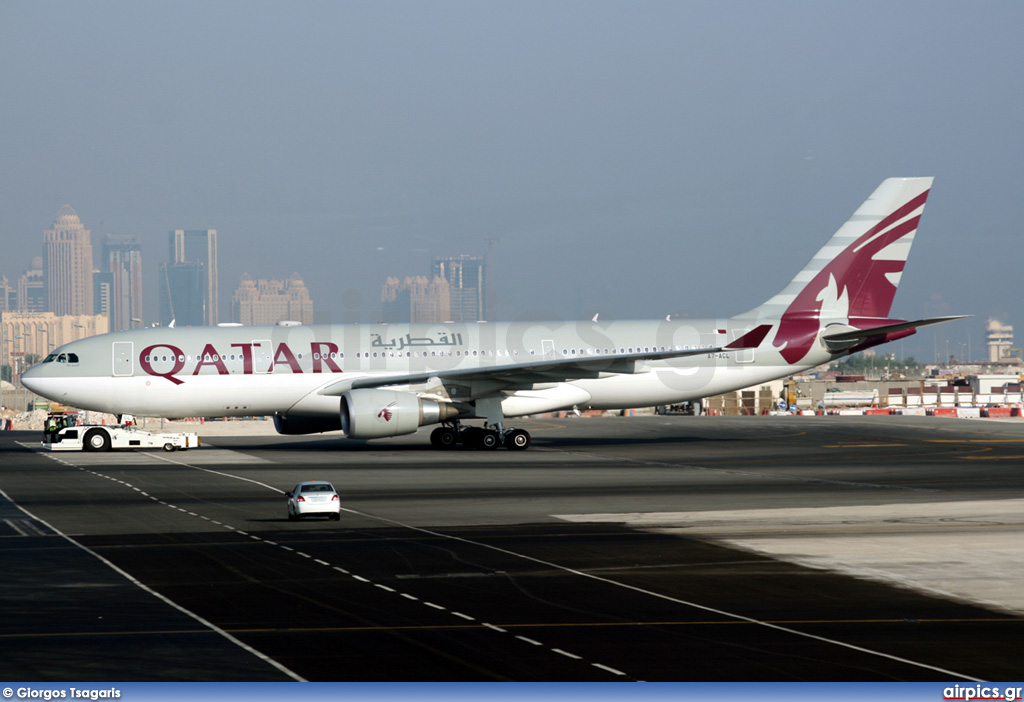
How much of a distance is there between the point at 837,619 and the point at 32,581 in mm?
12793

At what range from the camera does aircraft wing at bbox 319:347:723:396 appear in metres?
45.2

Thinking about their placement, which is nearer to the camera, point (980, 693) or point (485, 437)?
point (980, 693)

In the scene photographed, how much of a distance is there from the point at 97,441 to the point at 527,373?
18.9 metres

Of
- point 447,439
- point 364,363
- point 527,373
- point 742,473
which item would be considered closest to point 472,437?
point 447,439

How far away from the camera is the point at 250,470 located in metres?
40.3

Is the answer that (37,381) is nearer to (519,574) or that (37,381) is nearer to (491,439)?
(491,439)

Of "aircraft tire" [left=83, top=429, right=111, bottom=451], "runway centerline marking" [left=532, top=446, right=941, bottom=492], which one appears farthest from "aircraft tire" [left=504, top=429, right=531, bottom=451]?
"aircraft tire" [left=83, top=429, right=111, bottom=451]

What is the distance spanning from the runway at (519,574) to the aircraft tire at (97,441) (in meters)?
9.11

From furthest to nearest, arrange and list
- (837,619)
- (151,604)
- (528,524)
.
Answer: (528,524) < (151,604) < (837,619)

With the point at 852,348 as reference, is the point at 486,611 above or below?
below

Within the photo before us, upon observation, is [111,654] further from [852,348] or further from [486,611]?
[852,348]

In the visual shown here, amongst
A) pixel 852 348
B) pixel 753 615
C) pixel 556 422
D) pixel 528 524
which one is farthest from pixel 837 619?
pixel 556 422

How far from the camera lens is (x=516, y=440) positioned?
4881 centimetres

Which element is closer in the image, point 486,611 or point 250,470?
point 486,611
